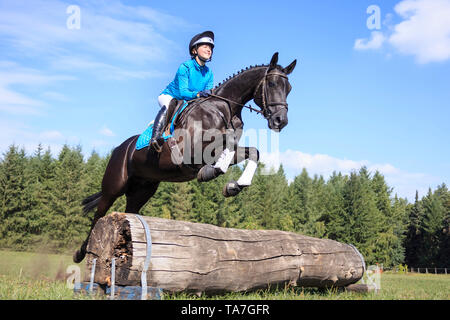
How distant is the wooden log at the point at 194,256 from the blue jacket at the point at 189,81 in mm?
2078

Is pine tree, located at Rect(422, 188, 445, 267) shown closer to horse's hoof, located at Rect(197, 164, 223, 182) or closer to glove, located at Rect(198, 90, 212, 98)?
glove, located at Rect(198, 90, 212, 98)

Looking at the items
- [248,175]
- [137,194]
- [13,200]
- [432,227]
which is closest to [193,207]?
[13,200]

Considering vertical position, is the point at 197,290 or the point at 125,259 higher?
the point at 125,259

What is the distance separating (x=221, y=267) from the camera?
4.58 m

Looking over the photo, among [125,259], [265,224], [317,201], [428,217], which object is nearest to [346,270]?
[125,259]

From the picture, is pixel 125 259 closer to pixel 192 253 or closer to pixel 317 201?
pixel 192 253

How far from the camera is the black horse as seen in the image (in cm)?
534

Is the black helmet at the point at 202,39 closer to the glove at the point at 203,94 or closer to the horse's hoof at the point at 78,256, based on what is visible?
the glove at the point at 203,94

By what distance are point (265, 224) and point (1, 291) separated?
4180cm

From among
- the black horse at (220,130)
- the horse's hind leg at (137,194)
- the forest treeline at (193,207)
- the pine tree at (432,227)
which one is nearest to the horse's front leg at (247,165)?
the black horse at (220,130)

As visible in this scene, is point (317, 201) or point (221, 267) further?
point (317, 201)

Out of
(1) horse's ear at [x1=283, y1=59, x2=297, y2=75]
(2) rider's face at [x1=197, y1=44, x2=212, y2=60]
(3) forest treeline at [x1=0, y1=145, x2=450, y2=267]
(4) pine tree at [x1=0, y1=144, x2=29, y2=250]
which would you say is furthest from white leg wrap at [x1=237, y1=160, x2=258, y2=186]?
(4) pine tree at [x1=0, y1=144, x2=29, y2=250]

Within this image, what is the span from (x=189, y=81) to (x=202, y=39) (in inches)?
25.0
